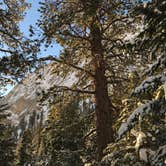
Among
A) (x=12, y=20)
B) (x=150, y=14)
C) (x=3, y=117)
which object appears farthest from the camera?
(x=3, y=117)

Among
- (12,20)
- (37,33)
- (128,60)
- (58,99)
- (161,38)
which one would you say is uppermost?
(12,20)

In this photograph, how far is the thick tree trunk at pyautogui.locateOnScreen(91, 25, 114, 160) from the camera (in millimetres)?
11508

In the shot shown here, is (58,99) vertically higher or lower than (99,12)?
lower

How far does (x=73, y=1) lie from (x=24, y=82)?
2.73 meters

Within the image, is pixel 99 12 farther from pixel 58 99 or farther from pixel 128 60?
pixel 58 99

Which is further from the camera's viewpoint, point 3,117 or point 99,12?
point 3,117

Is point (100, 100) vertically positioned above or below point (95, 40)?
below

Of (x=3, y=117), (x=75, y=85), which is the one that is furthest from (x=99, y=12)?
(x=3, y=117)

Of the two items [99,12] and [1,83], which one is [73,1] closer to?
[99,12]

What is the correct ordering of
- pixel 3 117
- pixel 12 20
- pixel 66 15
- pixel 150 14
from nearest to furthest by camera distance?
1. pixel 150 14
2. pixel 66 15
3. pixel 12 20
4. pixel 3 117

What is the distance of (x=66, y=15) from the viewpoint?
38.1 feet

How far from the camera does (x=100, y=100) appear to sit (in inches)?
466

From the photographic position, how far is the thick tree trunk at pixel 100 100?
1151 centimetres

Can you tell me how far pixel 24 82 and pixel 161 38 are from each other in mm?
7335
